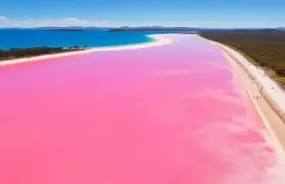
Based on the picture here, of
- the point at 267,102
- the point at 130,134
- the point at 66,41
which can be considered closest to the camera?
the point at 130,134

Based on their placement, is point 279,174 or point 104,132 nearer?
point 279,174

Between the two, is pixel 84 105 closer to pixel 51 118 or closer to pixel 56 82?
pixel 51 118

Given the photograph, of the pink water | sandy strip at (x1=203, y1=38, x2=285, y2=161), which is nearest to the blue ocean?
the pink water

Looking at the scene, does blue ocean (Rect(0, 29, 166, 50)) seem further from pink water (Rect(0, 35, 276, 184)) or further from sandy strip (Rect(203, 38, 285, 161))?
sandy strip (Rect(203, 38, 285, 161))

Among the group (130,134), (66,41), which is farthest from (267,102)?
(66,41)

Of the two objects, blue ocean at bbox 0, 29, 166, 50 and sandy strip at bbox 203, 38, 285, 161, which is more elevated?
blue ocean at bbox 0, 29, 166, 50

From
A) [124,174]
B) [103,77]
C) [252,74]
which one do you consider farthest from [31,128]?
[252,74]

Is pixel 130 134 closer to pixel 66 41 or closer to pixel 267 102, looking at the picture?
pixel 267 102

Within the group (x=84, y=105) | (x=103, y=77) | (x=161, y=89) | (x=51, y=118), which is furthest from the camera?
(x=103, y=77)
